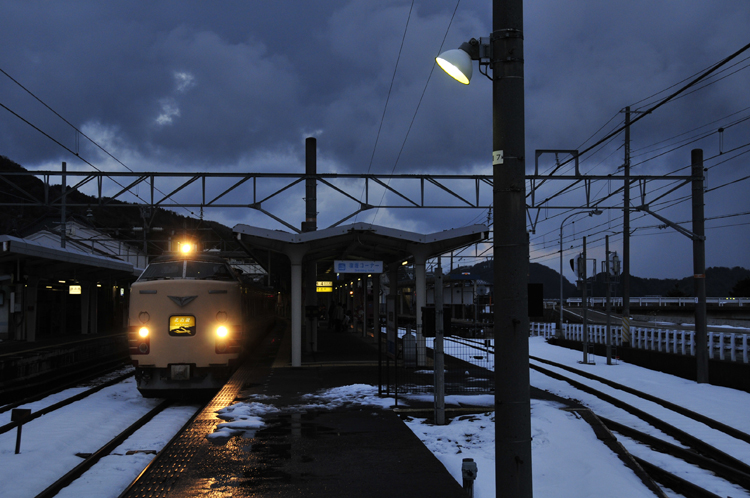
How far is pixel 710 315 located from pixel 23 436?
1880 inches

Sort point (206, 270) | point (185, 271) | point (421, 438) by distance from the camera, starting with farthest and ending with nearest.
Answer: point (206, 270)
point (185, 271)
point (421, 438)

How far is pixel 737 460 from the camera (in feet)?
25.7

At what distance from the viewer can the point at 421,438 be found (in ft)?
28.2

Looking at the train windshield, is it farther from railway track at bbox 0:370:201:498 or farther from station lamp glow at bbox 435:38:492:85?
station lamp glow at bbox 435:38:492:85

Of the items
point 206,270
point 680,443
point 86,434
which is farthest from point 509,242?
point 206,270

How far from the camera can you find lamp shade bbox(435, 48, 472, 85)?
4.69 meters

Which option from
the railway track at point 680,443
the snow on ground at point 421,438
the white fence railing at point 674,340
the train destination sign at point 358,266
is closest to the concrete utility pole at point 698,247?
the white fence railing at point 674,340

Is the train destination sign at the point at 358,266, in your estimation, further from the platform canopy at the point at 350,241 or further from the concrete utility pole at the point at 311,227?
the concrete utility pole at the point at 311,227

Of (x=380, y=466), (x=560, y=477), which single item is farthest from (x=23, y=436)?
(x=560, y=477)

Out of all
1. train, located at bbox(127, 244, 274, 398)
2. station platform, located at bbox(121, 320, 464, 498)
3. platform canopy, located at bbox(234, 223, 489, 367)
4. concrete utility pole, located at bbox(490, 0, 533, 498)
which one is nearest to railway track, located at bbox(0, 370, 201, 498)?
train, located at bbox(127, 244, 274, 398)

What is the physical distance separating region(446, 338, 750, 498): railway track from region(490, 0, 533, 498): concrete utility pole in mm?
3632

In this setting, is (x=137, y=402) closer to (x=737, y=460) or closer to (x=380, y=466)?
(x=380, y=466)

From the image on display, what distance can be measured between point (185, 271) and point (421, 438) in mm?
6141

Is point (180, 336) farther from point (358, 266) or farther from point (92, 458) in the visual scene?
point (358, 266)
